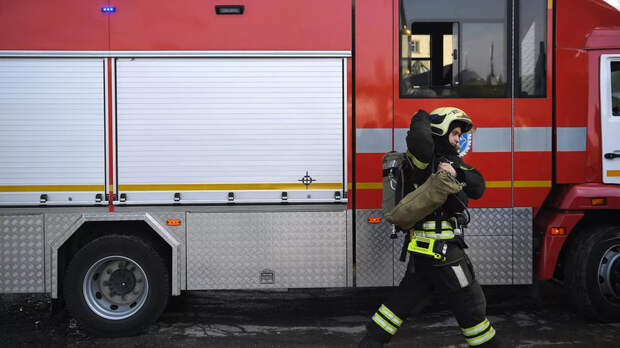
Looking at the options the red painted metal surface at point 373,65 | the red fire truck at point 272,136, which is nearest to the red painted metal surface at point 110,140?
the red fire truck at point 272,136

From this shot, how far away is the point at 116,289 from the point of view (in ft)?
15.7

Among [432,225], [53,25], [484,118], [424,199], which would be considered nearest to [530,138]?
[484,118]

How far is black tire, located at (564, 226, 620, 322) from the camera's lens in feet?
15.7

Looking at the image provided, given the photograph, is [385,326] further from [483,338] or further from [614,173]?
[614,173]

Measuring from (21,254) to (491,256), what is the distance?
4.43 m

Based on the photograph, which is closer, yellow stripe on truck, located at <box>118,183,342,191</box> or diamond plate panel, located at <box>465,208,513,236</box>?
yellow stripe on truck, located at <box>118,183,342,191</box>

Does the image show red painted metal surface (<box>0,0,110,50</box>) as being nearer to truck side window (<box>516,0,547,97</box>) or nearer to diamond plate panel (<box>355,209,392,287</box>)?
diamond plate panel (<box>355,209,392,287</box>)

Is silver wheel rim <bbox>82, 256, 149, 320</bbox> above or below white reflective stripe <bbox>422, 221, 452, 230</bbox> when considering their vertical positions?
below

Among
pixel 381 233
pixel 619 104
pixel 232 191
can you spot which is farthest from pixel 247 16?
pixel 619 104

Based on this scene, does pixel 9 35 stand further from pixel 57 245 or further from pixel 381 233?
pixel 381 233

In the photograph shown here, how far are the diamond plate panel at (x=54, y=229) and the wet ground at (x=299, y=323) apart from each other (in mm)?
550

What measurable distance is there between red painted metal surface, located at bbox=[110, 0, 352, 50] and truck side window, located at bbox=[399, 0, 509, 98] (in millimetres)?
626

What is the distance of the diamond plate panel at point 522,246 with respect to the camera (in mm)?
4832

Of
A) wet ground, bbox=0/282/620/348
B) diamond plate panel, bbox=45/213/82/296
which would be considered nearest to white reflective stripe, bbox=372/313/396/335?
wet ground, bbox=0/282/620/348
